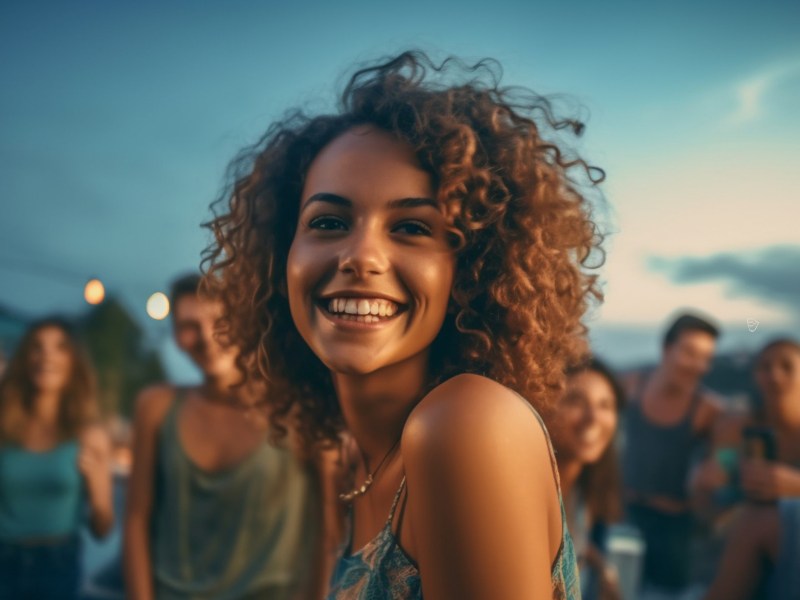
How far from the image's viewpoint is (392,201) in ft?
4.26

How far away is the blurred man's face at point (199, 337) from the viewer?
308 centimetres

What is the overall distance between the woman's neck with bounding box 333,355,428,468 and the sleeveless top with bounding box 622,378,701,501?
10.5 feet

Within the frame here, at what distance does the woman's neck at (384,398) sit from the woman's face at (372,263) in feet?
0.11

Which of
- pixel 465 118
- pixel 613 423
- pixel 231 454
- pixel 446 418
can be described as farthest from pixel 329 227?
pixel 613 423

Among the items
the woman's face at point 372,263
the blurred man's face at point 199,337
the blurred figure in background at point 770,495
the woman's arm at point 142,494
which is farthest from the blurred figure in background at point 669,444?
the woman's face at point 372,263

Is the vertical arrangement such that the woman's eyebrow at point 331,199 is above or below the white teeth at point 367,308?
above

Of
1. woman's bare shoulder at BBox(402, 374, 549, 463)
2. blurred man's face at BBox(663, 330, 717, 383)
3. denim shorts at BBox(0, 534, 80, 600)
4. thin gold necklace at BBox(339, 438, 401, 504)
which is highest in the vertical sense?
blurred man's face at BBox(663, 330, 717, 383)

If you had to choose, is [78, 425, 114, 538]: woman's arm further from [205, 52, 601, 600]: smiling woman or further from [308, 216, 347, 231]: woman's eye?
[308, 216, 347, 231]: woman's eye

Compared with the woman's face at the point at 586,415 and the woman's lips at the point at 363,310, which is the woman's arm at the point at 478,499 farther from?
the woman's face at the point at 586,415

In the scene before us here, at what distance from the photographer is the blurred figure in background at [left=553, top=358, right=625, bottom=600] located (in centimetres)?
319

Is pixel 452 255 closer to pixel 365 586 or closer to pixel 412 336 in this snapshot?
pixel 412 336

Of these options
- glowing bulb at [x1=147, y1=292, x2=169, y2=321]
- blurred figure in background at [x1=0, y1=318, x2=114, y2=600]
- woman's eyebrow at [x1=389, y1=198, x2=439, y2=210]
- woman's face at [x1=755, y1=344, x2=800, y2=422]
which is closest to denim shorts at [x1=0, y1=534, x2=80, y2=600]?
blurred figure in background at [x1=0, y1=318, x2=114, y2=600]

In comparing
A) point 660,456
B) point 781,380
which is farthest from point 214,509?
point 781,380

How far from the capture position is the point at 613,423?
3354 millimetres
